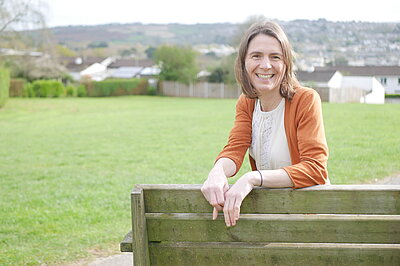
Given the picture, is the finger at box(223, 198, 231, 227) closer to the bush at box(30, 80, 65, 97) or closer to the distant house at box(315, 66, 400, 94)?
the distant house at box(315, 66, 400, 94)

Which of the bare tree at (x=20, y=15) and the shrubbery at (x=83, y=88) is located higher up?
the bare tree at (x=20, y=15)

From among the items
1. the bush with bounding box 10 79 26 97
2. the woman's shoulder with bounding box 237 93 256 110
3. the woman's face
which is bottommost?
the bush with bounding box 10 79 26 97

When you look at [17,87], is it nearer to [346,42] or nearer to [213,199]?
[346,42]

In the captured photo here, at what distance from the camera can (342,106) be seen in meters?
28.7

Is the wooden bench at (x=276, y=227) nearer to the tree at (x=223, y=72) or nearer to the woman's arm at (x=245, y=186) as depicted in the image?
the woman's arm at (x=245, y=186)

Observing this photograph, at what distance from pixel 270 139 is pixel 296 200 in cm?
68

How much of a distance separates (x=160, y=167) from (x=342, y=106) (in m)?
18.9

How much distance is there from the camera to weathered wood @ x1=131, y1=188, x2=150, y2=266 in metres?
2.54

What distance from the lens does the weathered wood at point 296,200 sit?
2.40m

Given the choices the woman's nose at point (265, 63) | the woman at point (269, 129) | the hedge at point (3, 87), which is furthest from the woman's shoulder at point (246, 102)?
the hedge at point (3, 87)

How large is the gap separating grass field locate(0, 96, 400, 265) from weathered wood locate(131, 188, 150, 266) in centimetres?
327

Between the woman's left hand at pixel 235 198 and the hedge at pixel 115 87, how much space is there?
2325 inches

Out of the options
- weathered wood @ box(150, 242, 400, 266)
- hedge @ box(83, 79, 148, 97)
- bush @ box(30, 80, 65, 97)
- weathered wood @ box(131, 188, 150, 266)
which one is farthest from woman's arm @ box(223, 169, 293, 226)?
hedge @ box(83, 79, 148, 97)

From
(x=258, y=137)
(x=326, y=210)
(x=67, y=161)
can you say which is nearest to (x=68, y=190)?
(x=67, y=161)
